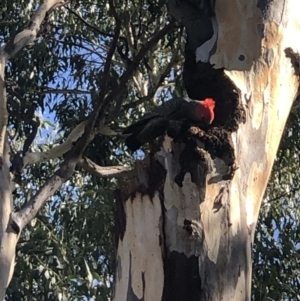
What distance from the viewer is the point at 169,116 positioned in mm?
2318

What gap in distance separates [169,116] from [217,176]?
1.93 ft

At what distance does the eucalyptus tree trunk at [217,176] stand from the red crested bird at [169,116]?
0.04 meters

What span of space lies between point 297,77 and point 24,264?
9.97 ft

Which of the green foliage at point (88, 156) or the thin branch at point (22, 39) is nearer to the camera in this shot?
the thin branch at point (22, 39)

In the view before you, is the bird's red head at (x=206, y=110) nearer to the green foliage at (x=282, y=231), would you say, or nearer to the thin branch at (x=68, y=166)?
the thin branch at (x=68, y=166)

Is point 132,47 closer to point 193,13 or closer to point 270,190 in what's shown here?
point 270,190

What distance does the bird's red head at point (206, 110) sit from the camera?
1.89 metres

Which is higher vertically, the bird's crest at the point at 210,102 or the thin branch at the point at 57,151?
the thin branch at the point at 57,151

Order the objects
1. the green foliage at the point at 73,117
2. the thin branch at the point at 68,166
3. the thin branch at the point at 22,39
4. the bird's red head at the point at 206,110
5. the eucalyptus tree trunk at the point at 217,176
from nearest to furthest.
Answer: the eucalyptus tree trunk at the point at 217,176 < the bird's red head at the point at 206,110 < the thin branch at the point at 68,166 < the thin branch at the point at 22,39 < the green foliage at the point at 73,117

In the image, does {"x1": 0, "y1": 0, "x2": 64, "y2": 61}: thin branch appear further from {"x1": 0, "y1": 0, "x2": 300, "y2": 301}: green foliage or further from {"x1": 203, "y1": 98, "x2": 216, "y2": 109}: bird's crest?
{"x1": 203, "y1": 98, "x2": 216, "y2": 109}: bird's crest

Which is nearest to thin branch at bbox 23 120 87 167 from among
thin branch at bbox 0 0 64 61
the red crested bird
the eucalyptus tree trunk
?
thin branch at bbox 0 0 64 61

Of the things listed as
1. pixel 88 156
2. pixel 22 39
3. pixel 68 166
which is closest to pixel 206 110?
pixel 68 166

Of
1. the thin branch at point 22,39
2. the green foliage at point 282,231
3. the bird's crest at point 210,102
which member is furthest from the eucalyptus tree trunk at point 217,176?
the green foliage at point 282,231

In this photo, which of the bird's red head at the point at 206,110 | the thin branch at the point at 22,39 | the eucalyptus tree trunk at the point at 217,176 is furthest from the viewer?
the thin branch at the point at 22,39
